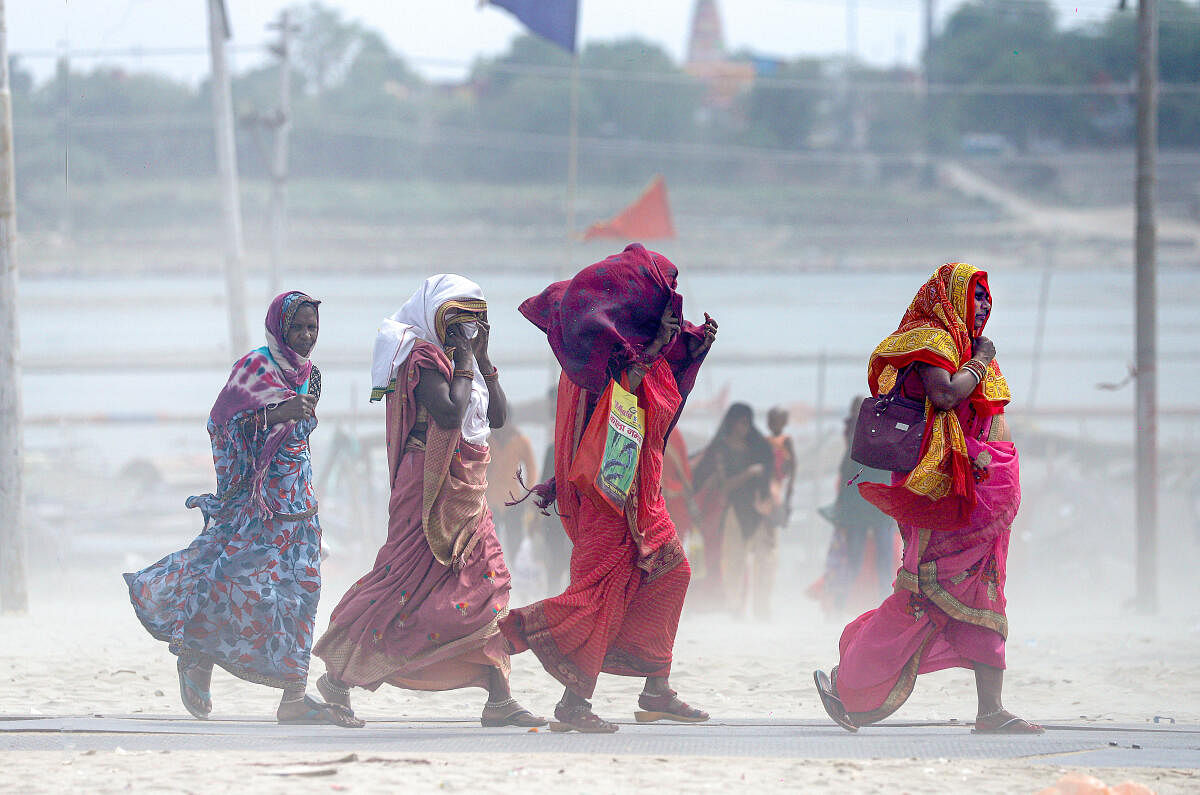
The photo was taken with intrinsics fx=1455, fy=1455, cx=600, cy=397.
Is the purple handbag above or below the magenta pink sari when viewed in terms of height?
above

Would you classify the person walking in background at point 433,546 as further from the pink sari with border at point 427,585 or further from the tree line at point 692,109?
the tree line at point 692,109

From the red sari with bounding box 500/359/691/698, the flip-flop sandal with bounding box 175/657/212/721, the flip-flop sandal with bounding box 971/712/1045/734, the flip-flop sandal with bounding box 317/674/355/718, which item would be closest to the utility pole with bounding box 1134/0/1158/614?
the flip-flop sandal with bounding box 971/712/1045/734

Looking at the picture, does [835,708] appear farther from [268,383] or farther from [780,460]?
[780,460]

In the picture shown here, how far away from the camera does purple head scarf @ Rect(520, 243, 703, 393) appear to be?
4.55 meters

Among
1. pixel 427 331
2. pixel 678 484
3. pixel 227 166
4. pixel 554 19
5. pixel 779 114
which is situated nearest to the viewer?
pixel 427 331

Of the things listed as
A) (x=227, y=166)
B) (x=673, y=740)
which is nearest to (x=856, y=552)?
(x=673, y=740)

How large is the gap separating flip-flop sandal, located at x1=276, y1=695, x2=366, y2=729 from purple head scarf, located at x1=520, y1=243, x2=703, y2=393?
4.41 feet

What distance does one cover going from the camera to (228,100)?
12.5m

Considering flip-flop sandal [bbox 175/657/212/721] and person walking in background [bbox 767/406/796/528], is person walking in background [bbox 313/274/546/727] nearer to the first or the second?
flip-flop sandal [bbox 175/657/212/721]

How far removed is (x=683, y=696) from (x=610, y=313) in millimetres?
1937

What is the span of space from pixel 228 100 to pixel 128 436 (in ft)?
37.7

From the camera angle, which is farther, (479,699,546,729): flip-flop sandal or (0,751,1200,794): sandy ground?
(479,699,546,729): flip-flop sandal

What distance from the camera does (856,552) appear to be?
8.58 metres

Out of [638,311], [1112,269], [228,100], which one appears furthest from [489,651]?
[1112,269]
